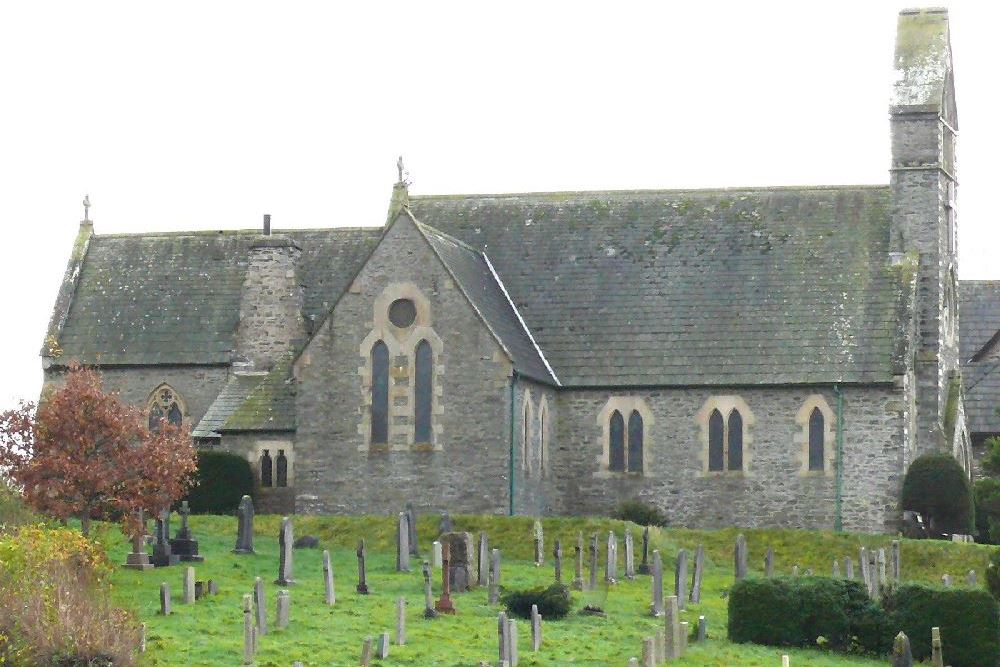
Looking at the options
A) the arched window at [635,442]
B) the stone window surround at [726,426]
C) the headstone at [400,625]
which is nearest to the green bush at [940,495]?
the stone window surround at [726,426]

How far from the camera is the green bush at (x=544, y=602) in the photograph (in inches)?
1542

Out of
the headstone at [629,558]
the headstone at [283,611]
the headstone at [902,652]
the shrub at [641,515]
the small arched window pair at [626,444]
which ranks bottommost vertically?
the headstone at [902,652]

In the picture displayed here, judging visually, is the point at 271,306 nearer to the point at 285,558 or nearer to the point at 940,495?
the point at 940,495

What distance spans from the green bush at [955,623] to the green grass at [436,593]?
92cm

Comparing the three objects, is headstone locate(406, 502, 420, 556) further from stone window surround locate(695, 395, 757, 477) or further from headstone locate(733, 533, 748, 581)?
stone window surround locate(695, 395, 757, 477)

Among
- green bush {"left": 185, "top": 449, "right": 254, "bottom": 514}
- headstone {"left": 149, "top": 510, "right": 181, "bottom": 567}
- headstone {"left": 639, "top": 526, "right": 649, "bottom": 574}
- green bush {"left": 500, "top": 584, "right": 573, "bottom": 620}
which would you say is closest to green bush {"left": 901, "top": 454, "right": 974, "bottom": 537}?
headstone {"left": 639, "top": 526, "right": 649, "bottom": 574}

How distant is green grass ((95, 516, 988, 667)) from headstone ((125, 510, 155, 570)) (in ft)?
1.76

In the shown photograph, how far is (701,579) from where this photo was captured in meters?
45.6

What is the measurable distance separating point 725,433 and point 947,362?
25.4 feet

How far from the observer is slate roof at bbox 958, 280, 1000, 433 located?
6544 cm

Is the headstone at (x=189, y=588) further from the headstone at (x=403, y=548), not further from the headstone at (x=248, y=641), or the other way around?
the headstone at (x=403, y=548)

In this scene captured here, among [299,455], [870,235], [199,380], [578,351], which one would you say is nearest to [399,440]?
[299,455]

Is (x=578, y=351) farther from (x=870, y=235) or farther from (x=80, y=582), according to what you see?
(x=80, y=582)

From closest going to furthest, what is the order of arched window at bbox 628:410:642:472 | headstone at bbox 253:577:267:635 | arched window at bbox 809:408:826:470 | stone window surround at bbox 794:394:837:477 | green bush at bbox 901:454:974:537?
headstone at bbox 253:577:267:635
green bush at bbox 901:454:974:537
stone window surround at bbox 794:394:837:477
arched window at bbox 809:408:826:470
arched window at bbox 628:410:642:472
